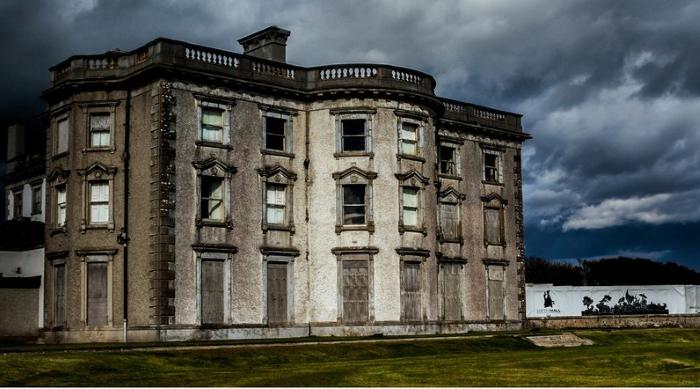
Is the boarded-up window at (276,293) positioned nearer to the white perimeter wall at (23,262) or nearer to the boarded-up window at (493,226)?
the white perimeter wall at (23,262)

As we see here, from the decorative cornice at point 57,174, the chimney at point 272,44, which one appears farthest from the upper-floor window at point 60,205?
the chimney at point 272,44

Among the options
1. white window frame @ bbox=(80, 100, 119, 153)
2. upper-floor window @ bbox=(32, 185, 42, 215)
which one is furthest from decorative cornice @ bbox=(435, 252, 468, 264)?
upper-floor window @ bbox=(32, 185, 42, 215)

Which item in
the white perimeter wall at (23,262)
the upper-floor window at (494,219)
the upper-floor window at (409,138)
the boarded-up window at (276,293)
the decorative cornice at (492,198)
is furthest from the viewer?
the upper-floor window at (494,219)

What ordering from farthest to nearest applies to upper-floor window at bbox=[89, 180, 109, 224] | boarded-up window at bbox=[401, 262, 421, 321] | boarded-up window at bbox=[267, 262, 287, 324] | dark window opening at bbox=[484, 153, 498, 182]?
dark window opening at bbox=[484, 153, 498, 182], boarded-up window at bbox=[401, 262, 421, 321], boarded-up window at bbox=[267, 262, 287, 324], upper-floor window at bbox=[89, 180, 109, 224]

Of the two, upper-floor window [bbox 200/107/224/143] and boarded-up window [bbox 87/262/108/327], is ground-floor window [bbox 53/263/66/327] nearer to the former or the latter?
boarded-up window [bbox 87/262/108/327]

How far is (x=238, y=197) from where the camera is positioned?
39688 mm

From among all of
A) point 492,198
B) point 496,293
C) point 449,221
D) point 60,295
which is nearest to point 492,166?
point 492,198

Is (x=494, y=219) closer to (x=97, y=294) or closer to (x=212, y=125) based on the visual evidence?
(x=212, y=125)

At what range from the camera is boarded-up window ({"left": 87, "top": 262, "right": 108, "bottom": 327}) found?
38281 mm

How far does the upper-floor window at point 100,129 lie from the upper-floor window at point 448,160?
1626 cm

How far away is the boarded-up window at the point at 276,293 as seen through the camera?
132 ft

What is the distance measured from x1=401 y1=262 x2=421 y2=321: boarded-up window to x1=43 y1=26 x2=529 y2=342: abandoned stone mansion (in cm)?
7

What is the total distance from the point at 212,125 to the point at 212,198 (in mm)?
2947

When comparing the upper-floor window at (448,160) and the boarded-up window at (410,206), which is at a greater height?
the upper-floor window at (448,160)
